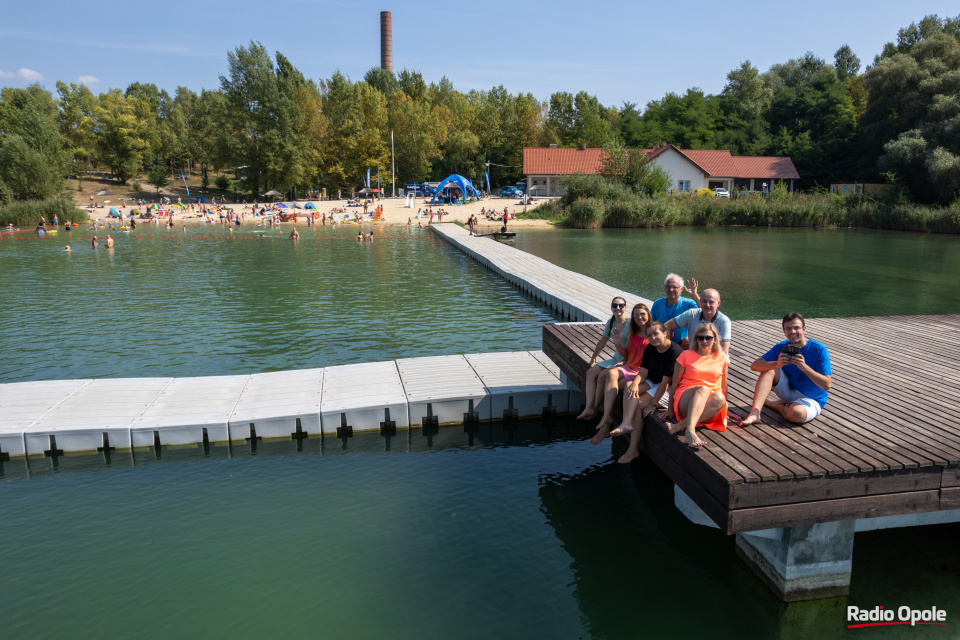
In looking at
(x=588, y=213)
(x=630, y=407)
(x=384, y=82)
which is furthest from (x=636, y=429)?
(x=384, y=82)

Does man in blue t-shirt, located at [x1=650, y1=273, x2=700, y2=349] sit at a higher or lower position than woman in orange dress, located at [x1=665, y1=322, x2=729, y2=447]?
higher

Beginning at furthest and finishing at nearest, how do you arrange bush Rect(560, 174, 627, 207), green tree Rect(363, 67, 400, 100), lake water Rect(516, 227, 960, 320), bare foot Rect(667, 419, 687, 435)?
1. green tree Rect(363, 67, 400, 100)
2. bush Rect(560, 174, 627, 207)
3. lake water Rect(516, 227, 960, 320)
4. bare foot Rect(667, 419, 687, 435)

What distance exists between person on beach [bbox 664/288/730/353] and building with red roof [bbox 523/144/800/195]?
209 ft

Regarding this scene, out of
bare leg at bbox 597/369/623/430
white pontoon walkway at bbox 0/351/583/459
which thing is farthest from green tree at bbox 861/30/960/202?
bare leg at bbox 597/369/623/430

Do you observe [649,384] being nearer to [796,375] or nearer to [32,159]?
[796,375]

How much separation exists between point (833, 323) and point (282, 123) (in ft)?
232

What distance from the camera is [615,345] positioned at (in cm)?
804

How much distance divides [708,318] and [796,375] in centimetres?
104

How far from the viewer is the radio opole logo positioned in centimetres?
578

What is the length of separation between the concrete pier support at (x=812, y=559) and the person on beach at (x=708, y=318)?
191cm

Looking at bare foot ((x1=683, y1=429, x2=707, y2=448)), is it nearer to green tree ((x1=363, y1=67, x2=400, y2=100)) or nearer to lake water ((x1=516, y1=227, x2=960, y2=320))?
lake water ((x1=516, y1=227, x2=960, y2=320))

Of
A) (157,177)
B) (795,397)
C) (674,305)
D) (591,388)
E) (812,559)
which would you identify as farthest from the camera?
(157,177)

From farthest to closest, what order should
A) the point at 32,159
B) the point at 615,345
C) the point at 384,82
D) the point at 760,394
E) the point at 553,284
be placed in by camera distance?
the point at 384,82, the point at 32,159, the point at 553,284, the point at 615,345, the point at 760,394

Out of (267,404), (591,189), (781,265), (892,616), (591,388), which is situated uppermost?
(591,189)
